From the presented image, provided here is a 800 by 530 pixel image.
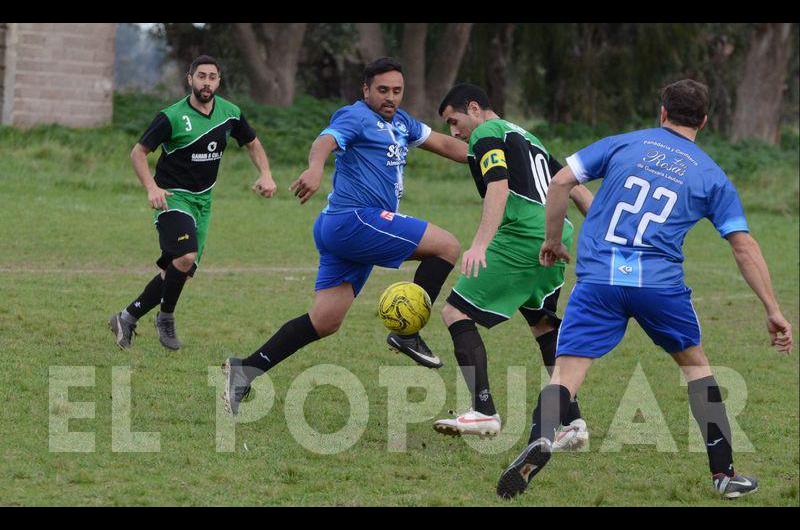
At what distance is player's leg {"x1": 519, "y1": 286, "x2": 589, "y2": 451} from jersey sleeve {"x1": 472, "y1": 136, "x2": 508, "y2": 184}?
0.84 m

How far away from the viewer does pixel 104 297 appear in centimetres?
1256

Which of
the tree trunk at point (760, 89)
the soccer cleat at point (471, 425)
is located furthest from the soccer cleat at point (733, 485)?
the tree trunk at point (760, 89)

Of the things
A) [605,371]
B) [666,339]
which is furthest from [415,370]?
[666,339]

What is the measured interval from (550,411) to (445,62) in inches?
1074

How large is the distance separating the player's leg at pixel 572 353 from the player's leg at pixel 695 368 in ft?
0.49

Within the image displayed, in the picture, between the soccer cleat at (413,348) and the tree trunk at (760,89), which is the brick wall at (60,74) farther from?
the soccer cleat at (413,348)

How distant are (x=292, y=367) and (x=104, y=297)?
136 inches

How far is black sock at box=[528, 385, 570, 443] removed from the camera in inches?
252

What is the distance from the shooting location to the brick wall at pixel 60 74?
2505 cm

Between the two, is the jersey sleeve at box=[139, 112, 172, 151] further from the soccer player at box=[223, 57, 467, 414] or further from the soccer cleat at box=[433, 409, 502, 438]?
the soccer cleat at box=[433, 409, 502, 438]

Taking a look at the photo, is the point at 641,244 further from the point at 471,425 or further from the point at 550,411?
the point at 471,425

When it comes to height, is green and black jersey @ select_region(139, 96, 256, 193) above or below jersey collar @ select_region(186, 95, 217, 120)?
below

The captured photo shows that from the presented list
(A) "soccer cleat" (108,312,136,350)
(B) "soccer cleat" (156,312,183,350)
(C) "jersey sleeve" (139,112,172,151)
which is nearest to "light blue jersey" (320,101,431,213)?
(C) "jersey sleeve" (139,112,172,151)

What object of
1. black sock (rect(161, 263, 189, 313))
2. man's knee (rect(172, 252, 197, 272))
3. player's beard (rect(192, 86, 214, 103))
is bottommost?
black sock (rect(161, 263, 189, 313))
